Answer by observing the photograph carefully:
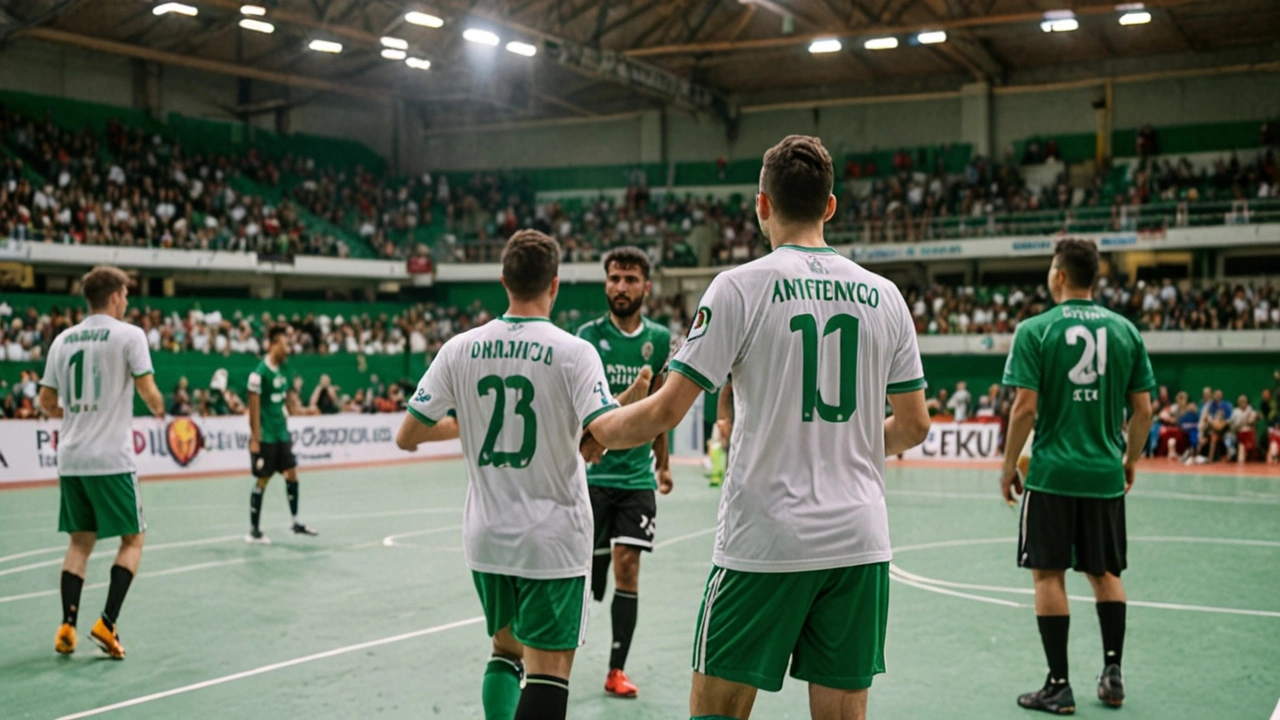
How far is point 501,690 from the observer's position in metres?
4.76

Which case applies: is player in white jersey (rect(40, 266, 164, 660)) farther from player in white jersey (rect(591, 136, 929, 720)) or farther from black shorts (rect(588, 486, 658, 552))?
player in white jersey (rect(591, 136, 929, 720))

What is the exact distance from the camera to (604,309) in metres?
41.5

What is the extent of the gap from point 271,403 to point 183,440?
→ 10.3 meters

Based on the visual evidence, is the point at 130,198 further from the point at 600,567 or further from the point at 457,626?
the point at 600,567

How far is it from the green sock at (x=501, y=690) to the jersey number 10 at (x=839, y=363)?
1981 mm

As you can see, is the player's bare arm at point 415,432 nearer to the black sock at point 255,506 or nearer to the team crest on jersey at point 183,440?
the black sock at point 255,506

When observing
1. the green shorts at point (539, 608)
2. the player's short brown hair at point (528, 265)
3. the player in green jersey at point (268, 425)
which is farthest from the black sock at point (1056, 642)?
the player in green jersey at point (268, 425)

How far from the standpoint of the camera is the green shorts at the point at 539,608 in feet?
14.9

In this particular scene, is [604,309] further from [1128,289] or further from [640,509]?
[640,509]

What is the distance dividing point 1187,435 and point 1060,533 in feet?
76.4

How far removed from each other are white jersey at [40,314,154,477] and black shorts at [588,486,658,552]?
3.18 meters

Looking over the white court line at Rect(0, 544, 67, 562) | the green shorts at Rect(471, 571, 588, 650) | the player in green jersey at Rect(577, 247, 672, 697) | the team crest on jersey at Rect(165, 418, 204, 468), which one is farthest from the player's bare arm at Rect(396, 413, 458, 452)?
the team crest on jersey at Rect(165, 418, 204, 468)

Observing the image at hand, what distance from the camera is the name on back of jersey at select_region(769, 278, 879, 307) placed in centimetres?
357

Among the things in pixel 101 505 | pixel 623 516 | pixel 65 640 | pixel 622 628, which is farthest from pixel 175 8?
pixel 622 628
